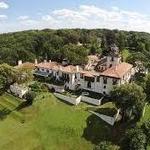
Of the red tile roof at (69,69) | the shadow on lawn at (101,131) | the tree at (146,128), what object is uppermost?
the red tile roof at (69,69)

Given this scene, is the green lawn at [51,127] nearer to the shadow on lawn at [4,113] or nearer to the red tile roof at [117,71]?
the shadow on lawn at [4,113]

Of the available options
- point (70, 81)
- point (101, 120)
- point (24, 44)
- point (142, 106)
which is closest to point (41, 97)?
point (70, 81)

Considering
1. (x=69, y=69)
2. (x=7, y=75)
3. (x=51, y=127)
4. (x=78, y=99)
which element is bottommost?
(x=51, y=127)

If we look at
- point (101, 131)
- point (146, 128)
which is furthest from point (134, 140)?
point (101, 131)

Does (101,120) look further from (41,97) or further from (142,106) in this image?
(41,97)

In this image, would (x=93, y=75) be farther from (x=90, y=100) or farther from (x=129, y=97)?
(x=129, y=97)

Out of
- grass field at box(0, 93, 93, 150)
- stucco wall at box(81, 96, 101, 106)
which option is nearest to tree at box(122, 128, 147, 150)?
grass field at box(0, 93, 93, 150)

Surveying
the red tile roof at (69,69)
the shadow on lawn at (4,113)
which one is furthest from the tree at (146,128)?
the shadow on lawn at (4,113)
